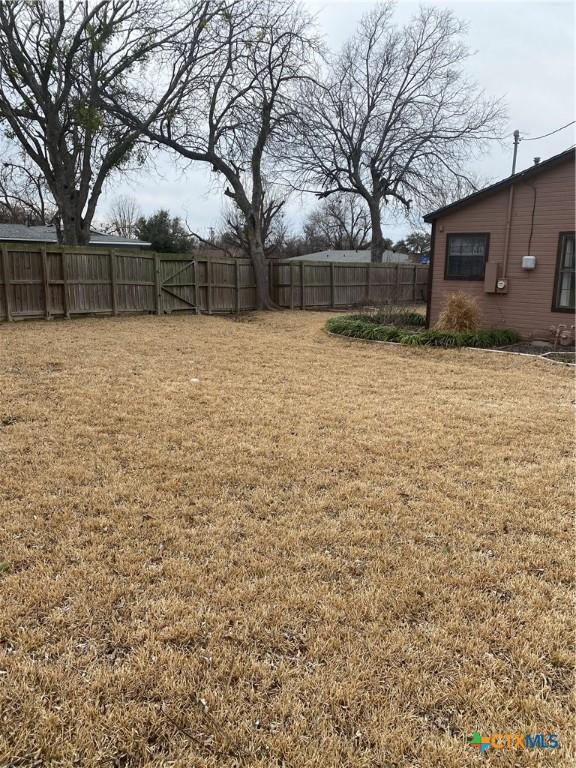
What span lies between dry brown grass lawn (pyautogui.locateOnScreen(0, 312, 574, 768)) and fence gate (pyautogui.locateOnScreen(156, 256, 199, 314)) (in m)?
9.01

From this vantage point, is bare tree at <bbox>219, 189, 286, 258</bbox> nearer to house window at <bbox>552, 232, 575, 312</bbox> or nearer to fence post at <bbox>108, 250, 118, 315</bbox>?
fence post at <bbox>108, 250, 118, 315</bbox>

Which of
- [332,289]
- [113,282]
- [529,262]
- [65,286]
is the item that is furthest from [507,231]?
[65,286]

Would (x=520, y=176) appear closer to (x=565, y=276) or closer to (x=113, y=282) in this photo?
(x=565, y=276)

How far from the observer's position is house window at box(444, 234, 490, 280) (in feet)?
32.4

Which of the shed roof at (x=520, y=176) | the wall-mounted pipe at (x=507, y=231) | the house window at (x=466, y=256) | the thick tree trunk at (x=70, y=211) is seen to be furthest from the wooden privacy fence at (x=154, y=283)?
the wall-mounted pipe at (x=507, y=231)

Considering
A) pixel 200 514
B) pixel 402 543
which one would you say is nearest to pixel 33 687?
pixel 200 514

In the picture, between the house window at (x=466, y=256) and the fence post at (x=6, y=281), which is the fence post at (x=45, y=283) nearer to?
the fence post at (x=6, y=281)

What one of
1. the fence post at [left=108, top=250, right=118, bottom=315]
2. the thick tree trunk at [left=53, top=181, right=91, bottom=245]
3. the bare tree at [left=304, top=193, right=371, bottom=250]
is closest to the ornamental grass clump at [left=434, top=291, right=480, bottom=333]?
the fence post at [left=108, top=250, right=118, bottom=315]

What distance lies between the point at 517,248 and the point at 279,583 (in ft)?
29.6

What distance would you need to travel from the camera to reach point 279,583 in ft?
7.07

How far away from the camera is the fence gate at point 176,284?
13.3 m

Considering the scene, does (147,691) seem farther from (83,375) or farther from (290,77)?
(290,77)

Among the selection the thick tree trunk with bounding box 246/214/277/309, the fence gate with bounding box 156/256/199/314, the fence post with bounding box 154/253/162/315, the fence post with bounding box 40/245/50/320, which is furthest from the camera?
the thick tree trunk with bounding box 246/214/277/309

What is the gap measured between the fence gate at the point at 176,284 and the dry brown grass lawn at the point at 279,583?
29.6 ft
